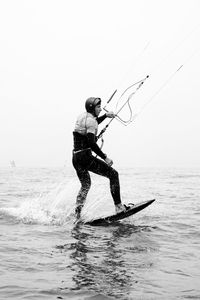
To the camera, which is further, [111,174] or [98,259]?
[111,174]

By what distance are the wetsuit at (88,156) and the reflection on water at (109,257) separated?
832 mm

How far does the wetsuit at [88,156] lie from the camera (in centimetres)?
775

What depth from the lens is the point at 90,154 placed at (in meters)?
8.04

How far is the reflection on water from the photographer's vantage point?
13.2 ft

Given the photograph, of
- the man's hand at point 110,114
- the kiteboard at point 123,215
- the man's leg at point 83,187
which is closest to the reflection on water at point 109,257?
the kiteboard at point 123,215

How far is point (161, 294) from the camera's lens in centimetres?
385

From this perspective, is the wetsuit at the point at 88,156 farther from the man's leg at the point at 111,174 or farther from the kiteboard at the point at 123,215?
the kiteboard at the point at 123,215

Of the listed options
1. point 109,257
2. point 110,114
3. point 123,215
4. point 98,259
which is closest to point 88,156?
point 110,114

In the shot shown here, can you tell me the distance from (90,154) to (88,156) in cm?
6

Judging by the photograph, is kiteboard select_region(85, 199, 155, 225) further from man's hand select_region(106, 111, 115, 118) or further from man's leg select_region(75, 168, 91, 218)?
man's hand select_region(106, 111, 115, 118)

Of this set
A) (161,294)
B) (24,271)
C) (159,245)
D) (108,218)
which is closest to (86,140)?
(108,218)

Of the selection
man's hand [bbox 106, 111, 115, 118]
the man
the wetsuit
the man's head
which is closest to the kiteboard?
the man

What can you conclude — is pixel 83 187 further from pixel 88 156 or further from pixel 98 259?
pixel 98 259

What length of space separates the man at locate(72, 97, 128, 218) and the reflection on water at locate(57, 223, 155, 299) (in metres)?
0.78
